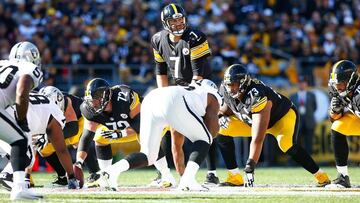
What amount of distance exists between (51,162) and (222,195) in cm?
295

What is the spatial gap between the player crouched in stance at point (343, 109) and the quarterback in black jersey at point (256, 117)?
30 cm

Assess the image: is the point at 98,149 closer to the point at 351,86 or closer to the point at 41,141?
the point at 41,141

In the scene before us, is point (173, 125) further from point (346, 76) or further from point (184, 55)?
point (346, 76)

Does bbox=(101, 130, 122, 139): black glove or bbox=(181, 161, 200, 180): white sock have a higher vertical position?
bbox=(101, 130, 122, 139): black glove

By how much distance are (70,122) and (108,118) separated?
829 mm

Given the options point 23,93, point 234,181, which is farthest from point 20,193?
point 234,181

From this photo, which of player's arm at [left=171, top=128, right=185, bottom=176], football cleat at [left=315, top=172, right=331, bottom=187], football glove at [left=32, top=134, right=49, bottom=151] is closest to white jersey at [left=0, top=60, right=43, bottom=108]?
football glove at [left=32, top=134, right=49, bottom=151]

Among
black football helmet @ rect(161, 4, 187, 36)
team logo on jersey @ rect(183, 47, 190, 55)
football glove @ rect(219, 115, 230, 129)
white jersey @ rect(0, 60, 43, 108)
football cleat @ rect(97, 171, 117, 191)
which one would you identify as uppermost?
black football helmet @ rect(161, 4, 187, 36)

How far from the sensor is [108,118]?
9.62 m

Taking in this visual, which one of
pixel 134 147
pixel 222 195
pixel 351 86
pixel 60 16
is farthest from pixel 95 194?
pixel 60 16

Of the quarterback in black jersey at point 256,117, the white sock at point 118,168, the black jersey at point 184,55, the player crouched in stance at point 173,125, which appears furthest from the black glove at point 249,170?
the white sock at point 118,168

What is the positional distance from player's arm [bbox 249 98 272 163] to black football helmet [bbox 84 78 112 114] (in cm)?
165

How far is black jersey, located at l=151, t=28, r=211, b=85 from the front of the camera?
9468 millimetres

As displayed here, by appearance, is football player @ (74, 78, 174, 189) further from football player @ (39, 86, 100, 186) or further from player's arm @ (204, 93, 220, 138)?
player's arm @ (204, 93, 220, 138)
